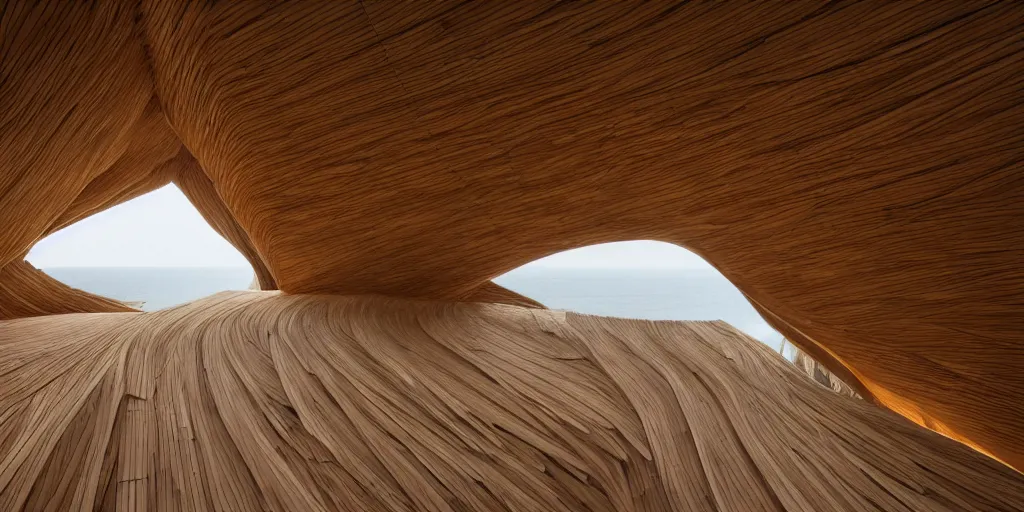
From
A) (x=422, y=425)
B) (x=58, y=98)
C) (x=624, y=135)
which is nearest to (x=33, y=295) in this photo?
(x=58, y=98)

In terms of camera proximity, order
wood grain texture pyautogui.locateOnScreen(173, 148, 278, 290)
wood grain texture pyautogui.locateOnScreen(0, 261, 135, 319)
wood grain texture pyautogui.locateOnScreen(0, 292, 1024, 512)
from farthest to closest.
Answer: wood grain texture pyautogui.locateOnScreen(173, 148, 278, 290) → wood grain texture pyautogui.locateOnScreen(0, 261, 135, 319) → wood grain texture pyautogui.locateOnScreen(0, 292, 1024, 512)

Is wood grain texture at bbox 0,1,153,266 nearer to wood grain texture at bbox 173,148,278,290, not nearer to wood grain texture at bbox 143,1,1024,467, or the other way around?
wood grain texture at bbox 143,1,1024,467

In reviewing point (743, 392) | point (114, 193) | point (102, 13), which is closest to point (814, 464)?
point (743, 392)

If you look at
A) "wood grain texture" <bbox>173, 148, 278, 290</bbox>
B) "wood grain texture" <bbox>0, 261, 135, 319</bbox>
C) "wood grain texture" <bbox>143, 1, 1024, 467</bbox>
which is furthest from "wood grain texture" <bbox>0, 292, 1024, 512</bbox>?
"wood grain texture" <bbox>173, 148, 278, 290</bbox>

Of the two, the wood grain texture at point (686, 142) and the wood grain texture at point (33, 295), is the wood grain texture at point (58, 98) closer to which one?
the wood grain texture at point (686, 142)

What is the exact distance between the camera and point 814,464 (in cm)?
113

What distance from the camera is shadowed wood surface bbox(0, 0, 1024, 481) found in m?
0.97

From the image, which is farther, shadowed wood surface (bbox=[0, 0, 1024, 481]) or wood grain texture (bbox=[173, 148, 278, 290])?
wood grain texture (bbox=[173, 148, 278, 290])

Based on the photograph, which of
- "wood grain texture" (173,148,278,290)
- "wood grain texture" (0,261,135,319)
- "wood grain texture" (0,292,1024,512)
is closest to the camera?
"wood grain texture" (0,292,1024,512)

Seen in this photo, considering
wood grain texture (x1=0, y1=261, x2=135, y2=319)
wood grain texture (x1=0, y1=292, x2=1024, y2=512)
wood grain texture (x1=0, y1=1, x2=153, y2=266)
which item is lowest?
wood grain texture (x1=0, y1=292, x2=1024, y2=512)

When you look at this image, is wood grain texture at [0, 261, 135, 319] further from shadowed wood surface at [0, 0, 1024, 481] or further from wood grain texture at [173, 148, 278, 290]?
shadowed wood surface at [0, 0, 1024, 481]

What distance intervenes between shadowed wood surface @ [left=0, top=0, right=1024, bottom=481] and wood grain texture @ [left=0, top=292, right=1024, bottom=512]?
0.96 ft

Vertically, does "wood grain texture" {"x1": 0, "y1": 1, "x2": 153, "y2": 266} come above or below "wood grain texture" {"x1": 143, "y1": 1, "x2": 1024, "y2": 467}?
above

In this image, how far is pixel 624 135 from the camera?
1.15 m
